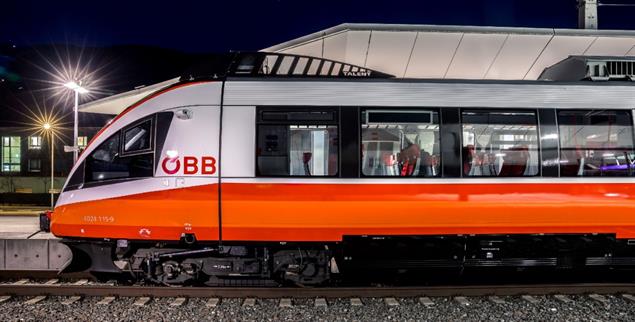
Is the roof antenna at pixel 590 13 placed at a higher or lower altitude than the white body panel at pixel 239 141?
higher

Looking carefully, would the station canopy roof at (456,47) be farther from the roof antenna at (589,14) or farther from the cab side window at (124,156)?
the cab side window at (124,156)

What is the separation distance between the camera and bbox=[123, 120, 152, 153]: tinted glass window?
23.6ft

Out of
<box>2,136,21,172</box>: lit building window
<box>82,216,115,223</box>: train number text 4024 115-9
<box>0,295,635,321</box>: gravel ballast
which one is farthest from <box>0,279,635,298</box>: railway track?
<box>2,136,21,172</box>: lit building window

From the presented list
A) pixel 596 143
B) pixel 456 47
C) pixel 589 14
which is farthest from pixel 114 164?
pixel 589 14

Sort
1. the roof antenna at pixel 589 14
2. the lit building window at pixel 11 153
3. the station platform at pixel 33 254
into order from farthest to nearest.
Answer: the lit building window at pixel 11 153, the roof antenna at pixel 589 14, the station platform at pixel 33 254

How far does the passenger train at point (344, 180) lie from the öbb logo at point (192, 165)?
0.07 feet

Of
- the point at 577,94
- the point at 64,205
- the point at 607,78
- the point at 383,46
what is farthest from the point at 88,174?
the point at 383,46

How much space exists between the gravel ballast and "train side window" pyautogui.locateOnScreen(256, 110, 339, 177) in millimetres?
1857

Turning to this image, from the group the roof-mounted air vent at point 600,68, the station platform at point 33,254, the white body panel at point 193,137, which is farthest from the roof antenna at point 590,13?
the station platform at point 33,254

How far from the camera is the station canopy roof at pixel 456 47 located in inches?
568

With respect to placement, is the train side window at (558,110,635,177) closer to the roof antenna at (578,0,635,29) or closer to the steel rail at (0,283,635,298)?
the steel rail at (0,283,635,298)

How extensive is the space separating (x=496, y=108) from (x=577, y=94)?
1331mm

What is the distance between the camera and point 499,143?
7.36 meters

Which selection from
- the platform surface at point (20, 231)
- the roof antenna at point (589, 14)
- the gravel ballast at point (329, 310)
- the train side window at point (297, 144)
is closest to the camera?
the gravel ballast at point (329, 310)
